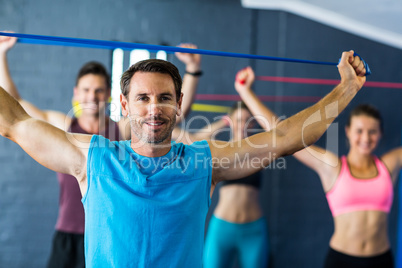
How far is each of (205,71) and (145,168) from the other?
2.37 m

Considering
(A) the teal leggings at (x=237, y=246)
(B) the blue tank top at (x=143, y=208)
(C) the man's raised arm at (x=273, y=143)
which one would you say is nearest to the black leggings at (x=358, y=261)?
(A) the teal leggings at (x=237, y=246)

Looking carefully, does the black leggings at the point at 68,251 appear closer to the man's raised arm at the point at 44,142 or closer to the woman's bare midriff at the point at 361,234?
the man's raised arm at the point at 44,142

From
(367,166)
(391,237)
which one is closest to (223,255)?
(367,166)

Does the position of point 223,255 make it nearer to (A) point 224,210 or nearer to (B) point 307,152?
(A) point 224,210

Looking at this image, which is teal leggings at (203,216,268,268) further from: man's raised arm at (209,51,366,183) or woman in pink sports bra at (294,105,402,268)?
→ man's raised arm at (209,51,366,183)

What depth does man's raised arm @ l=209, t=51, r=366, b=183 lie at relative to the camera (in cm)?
150

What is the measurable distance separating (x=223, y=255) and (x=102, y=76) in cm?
159

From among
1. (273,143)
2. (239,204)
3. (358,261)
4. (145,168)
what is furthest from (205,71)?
(145,168)

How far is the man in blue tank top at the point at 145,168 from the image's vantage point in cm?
134

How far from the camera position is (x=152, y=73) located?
56.2 inches

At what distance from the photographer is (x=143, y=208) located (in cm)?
134

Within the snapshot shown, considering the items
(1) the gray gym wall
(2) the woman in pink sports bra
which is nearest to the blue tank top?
(2) the woman in pink sports bra

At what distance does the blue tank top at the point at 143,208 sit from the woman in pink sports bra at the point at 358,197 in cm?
→ 134

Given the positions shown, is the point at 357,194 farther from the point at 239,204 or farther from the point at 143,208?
→ the point at 143,208
